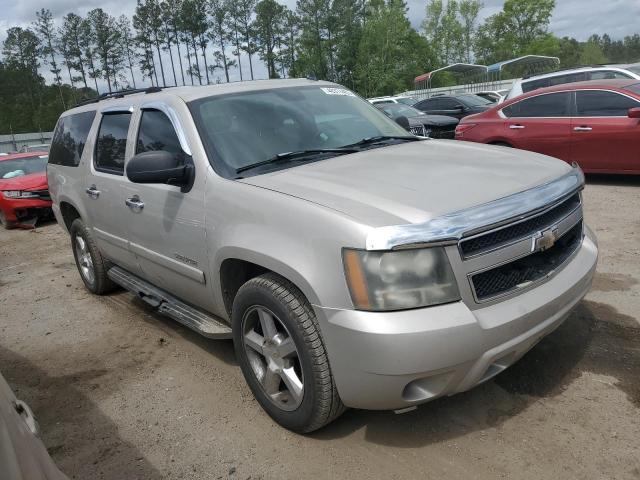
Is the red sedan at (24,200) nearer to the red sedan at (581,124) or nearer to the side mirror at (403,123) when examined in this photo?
the side mirror at (403,123)

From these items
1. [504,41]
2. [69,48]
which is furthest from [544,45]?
[69,48]

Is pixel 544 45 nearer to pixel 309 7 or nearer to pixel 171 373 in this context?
pixel 309 7

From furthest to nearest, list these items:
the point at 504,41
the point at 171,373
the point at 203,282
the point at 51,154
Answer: the point at 504,41 → the point at 51,154 → the point at 171,373 → the point at 203,282

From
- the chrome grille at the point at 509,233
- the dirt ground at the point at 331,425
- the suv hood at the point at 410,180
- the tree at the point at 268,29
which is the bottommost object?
the dirt ground at the point at 331,425

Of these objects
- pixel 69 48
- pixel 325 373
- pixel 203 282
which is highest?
pixel 69 48

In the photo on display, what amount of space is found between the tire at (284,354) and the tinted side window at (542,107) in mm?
6960

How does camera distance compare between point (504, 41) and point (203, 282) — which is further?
point (504, 41)

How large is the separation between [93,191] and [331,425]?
9.49ft

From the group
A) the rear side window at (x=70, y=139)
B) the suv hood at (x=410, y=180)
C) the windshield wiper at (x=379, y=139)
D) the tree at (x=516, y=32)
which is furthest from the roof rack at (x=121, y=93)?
the tree at (x=516, y=32)

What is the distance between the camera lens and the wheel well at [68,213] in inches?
215

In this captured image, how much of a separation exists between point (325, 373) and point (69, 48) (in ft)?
228

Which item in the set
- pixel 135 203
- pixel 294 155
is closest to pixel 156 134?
pixel 135 203

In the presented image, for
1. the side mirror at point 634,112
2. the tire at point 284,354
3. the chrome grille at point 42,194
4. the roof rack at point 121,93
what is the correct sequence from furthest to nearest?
the chrome grille at point 42,194, the side mirror at point 634,112, the roof rack at point 121,93, the tire at point 284,354

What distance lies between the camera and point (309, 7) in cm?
5972
